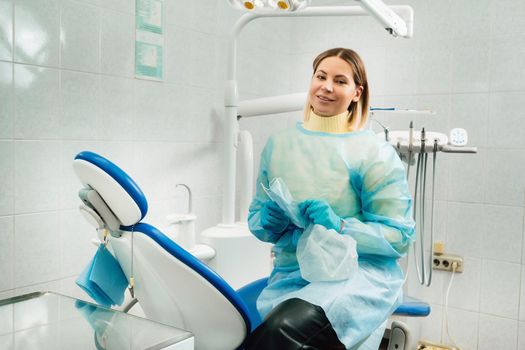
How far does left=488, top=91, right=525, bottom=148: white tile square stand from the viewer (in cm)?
285

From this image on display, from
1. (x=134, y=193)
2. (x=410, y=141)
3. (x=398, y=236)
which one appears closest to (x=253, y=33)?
Answer: (x=410, y=141)

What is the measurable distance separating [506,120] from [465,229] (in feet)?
2.15

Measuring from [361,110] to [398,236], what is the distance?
0.51m

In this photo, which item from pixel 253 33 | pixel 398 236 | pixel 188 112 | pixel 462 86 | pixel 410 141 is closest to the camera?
pixel 398 236

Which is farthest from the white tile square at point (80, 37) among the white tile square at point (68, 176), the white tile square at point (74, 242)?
the white tile square at point (74, 242)

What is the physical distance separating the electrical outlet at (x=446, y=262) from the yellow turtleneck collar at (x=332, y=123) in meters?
1.48

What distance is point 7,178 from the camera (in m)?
2.00

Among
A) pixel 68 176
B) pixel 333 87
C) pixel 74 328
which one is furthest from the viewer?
pixel 68 176

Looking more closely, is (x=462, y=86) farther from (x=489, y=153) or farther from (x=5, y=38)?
(x=5, y=38)

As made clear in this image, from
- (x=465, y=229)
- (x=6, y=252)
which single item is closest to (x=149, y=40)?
(x=6, y=252)

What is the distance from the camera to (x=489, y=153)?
9.63 feet

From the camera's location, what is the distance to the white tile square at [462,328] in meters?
3.03

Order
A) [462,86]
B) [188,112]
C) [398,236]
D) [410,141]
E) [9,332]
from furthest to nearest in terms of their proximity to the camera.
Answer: [462,86] < [188,112] < [410,141] < [398,236] < [9,332]

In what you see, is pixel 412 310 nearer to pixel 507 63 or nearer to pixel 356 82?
pixel 356 82
